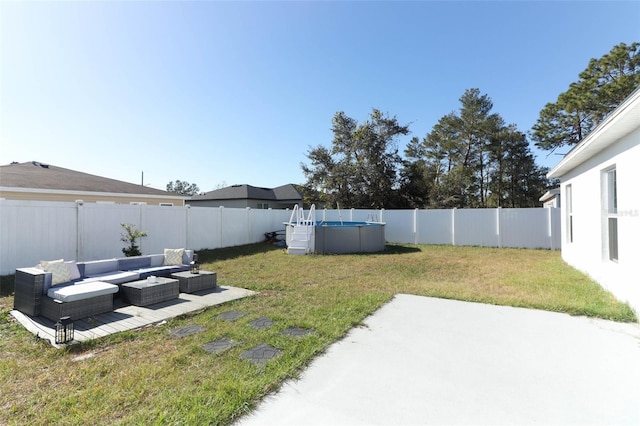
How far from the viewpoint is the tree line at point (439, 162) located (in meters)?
22.6

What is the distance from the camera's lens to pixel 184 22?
7941mm

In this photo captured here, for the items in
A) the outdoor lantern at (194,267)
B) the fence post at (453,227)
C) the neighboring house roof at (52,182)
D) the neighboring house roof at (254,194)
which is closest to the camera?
the outdoor lantern at (194,267)

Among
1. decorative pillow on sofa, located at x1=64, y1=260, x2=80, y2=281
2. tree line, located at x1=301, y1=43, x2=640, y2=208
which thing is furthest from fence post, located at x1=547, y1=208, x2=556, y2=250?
decorative pillow on sofa, located at x1=64, y1=260, x2=80, y2=281

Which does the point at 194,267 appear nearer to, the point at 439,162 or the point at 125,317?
the point at 125,317

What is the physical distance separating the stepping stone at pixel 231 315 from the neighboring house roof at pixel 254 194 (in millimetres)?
21835

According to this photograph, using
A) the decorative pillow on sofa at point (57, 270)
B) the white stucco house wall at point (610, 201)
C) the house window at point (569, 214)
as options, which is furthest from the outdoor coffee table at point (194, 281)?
the house window at point (569, 214)

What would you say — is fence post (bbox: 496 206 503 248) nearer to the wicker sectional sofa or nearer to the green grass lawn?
the green grass lawn

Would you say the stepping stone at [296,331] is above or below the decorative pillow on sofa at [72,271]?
below

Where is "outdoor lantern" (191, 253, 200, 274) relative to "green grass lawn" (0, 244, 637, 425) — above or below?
above

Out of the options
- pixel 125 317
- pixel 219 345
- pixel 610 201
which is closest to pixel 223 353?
pixel 219 345

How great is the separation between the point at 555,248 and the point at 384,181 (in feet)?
40.7

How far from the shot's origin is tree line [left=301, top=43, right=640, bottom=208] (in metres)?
22.6

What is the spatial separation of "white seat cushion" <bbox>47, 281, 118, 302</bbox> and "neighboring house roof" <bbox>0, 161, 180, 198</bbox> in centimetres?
907

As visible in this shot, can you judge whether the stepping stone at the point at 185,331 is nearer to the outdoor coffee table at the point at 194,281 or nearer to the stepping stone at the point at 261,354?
the stepping stone at the point at 261,354
